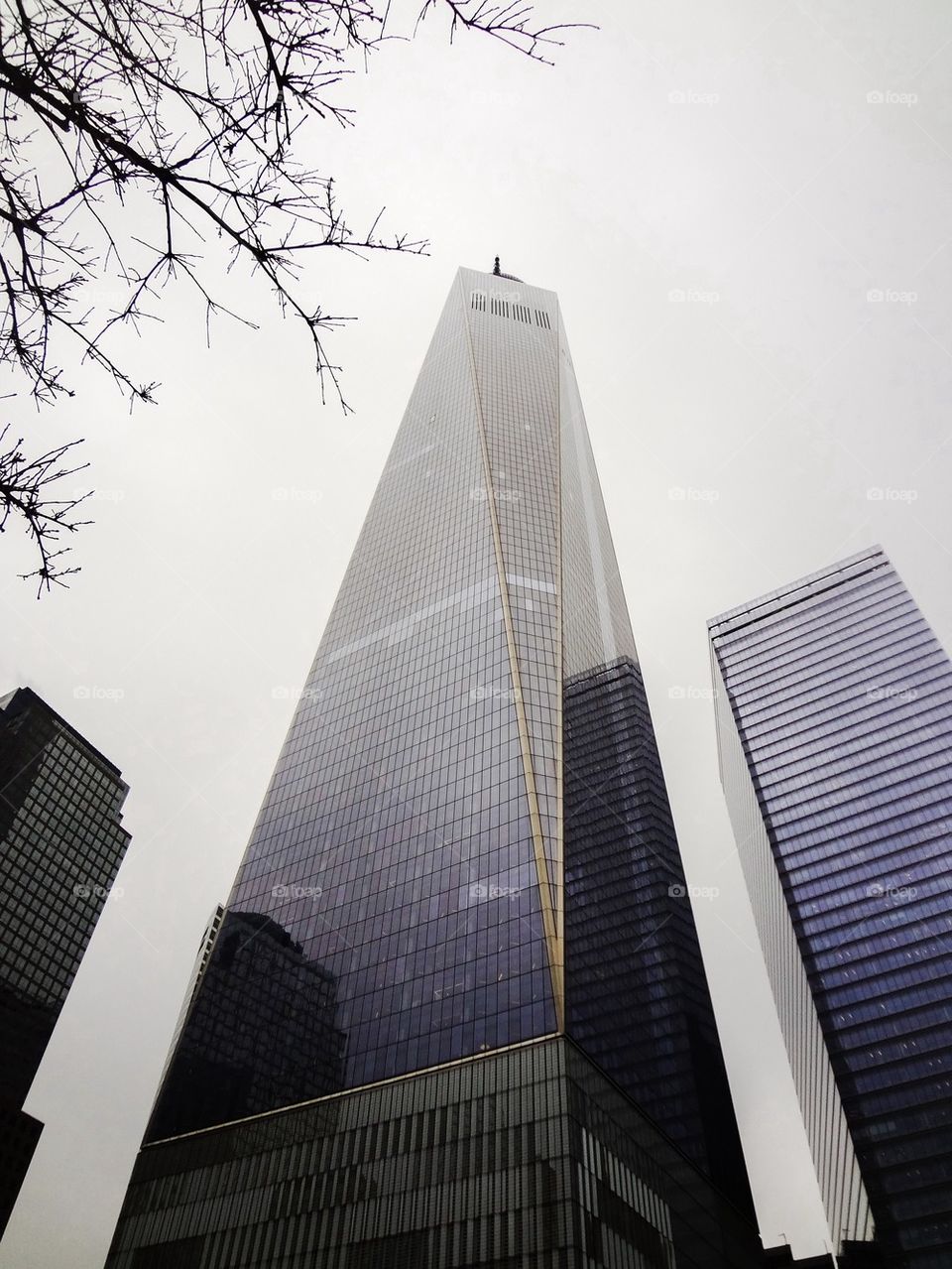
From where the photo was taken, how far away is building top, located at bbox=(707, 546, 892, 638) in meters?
132

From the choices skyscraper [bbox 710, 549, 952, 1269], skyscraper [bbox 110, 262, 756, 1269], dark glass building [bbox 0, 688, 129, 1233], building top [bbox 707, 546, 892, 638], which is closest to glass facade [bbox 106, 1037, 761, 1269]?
skyscraper [bbox 110, 262, 756, 1269]

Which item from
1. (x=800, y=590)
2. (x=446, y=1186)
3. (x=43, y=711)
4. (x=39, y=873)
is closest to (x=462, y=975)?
(x=446, y=1186)

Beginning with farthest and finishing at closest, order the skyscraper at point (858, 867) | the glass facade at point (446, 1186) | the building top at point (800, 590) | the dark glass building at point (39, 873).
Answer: the building top at point (800, 590) < the dark glass building at point (39, 873) < the skyscraper at point (858, 867) < the glass facade at point (446, 1186)

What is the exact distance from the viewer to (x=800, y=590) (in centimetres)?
13738

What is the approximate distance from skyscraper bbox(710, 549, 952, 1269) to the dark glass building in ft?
282

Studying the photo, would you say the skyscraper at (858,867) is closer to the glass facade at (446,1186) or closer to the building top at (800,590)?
the building top at (800,590)

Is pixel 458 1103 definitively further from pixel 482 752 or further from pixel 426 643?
pixel 426 643

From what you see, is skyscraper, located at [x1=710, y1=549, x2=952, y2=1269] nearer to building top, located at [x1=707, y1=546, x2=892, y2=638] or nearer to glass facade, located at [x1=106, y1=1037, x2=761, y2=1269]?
building top, located at [x1=707, y1=546, x2=892, y2=638]

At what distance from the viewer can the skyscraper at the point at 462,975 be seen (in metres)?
38.5

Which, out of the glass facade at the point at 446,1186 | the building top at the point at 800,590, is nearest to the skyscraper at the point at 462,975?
the glass facade at the point at 446,1186

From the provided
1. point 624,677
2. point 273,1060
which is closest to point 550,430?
point 624,677

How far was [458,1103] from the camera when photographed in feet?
132

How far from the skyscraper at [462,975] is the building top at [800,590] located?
65.6m

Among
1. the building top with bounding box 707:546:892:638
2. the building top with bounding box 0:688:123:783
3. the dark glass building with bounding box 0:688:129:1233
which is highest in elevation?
the building top with bounding box 707:546:892:638
